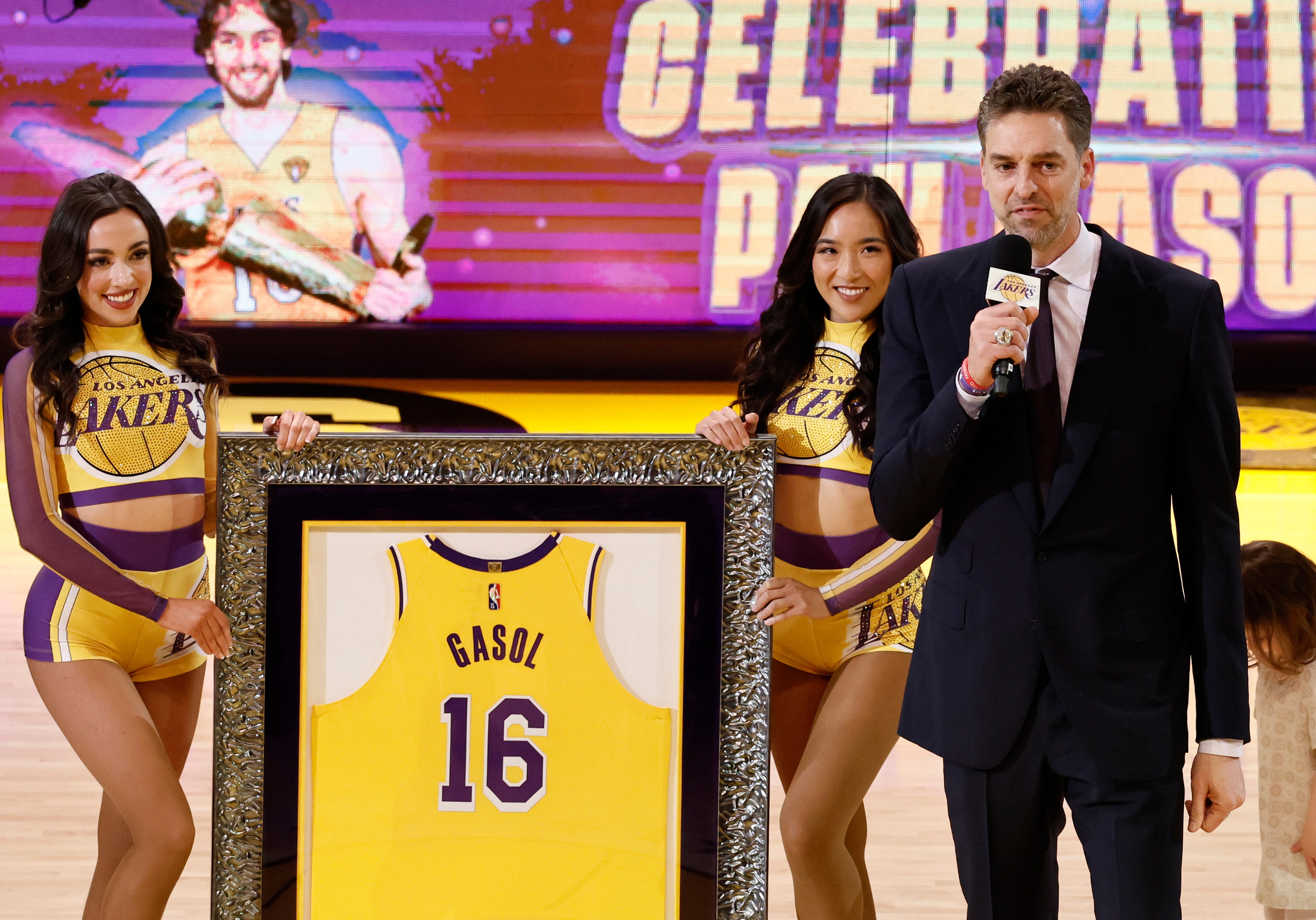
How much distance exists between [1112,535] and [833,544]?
0.74m

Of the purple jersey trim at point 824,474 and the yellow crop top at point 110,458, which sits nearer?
the yellow crop top at point 110,458

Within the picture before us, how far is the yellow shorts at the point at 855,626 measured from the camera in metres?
2.30

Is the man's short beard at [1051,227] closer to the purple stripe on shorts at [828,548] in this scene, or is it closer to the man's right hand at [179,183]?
the purple stripe on shorts at [828,548]

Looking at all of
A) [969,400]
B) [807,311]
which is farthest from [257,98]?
[969,400]

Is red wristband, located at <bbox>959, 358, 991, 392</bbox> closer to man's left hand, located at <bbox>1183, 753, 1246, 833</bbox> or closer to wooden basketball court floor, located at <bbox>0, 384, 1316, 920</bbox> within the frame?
man's left hand, located at <bbox>1183, 753, 1246, 833</bbox>

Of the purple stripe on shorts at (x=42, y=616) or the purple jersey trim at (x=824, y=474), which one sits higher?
the purple jersey trim at (x=824, y=474)

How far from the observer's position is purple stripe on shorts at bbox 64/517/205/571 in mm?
2221

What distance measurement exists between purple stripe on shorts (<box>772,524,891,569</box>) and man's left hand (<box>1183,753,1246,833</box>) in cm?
74

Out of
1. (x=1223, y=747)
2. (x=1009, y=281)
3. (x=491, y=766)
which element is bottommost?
(x=491, y=766)

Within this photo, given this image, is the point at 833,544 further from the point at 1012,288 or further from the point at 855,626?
the point at 1012,288

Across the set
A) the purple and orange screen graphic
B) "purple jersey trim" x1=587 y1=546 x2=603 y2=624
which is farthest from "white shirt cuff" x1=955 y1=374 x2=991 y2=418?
the purple and orange screen graphic

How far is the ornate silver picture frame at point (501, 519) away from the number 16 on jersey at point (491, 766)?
0.26m

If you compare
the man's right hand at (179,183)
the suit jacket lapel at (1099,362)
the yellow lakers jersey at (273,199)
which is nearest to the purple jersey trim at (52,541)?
the suit jacket lapel at (1099,362)

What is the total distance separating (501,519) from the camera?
2082 millimetres
